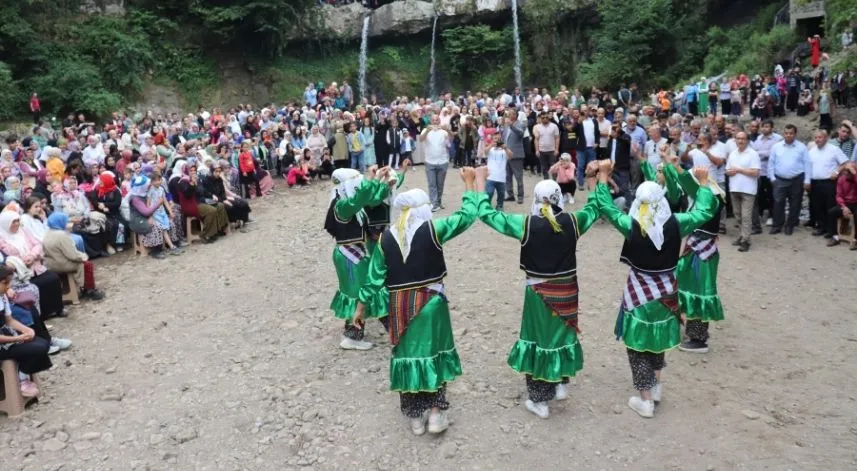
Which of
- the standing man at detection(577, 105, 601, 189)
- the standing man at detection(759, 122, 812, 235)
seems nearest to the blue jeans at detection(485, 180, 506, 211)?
the standing man at detection(577, 105, 601, 189)

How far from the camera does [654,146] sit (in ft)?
36.9

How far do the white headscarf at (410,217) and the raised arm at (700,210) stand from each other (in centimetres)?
198

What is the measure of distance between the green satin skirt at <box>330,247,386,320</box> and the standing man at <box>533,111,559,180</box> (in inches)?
276

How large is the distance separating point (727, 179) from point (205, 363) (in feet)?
25.2

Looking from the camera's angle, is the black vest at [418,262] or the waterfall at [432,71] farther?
the waterfall at [432,71]

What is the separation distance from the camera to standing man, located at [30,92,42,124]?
20.1m

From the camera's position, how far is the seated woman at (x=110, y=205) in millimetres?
11320

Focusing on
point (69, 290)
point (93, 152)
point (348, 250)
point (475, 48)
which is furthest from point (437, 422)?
point (475, 48)

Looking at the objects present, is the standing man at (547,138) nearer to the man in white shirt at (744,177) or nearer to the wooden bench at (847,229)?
the man in white shirt at (744,177)

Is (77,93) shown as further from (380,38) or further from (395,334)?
(395,334)

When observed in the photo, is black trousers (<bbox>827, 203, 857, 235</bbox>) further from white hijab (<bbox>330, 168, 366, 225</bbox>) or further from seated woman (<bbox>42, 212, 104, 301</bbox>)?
seated woman (<bbox>42, 212, 104, 301</bbox>)

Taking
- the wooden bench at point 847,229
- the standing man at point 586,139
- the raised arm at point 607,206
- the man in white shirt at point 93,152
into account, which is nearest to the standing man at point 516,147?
the standing man at point 586,139

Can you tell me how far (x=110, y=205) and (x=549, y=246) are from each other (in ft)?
27.5

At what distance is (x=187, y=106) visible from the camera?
25547 mm
